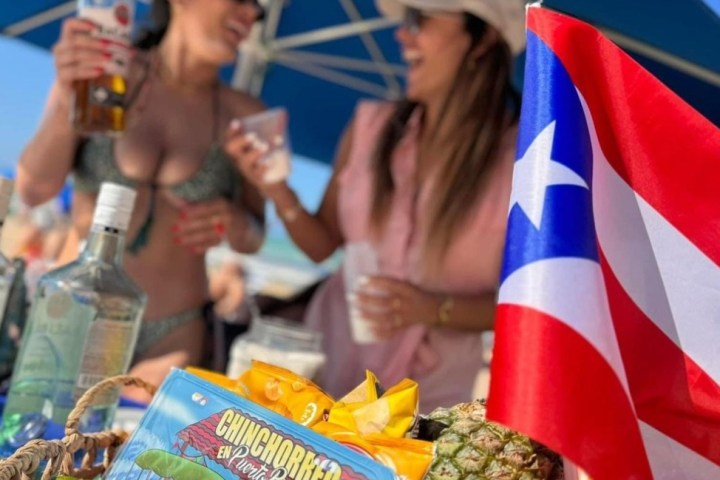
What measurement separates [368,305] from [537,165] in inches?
40.1

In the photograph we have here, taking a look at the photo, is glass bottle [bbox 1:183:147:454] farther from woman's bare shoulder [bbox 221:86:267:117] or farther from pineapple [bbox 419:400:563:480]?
woman's bare shoulder [bbox 221:86:267:117]

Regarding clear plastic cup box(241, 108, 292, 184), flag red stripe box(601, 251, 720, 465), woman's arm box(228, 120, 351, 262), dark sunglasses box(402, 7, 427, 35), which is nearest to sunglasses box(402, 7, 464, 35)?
dark sunglasses box(402, 7, 427, 35)

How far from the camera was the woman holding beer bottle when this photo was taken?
1868 millimetres

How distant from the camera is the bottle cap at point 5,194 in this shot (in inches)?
40.3

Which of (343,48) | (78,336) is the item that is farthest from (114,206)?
(343,48)

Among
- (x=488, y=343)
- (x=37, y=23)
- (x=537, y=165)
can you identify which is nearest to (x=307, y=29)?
(x=37, y=23)

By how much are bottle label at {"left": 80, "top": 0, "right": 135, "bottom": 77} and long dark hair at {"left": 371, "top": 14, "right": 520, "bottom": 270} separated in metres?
0.88

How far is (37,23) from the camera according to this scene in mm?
3127

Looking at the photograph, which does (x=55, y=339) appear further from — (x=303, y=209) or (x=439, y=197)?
(x=439, y=197)

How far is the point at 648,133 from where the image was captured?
817mm

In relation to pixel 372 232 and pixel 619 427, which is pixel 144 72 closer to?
pixel 372 232

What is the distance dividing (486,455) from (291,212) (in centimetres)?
137

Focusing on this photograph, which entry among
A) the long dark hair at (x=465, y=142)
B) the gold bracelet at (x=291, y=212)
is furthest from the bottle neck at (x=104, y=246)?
the long dark hair at (x=465, y=142)

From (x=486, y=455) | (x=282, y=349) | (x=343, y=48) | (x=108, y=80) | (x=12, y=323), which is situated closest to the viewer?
(x=486, y=455)
